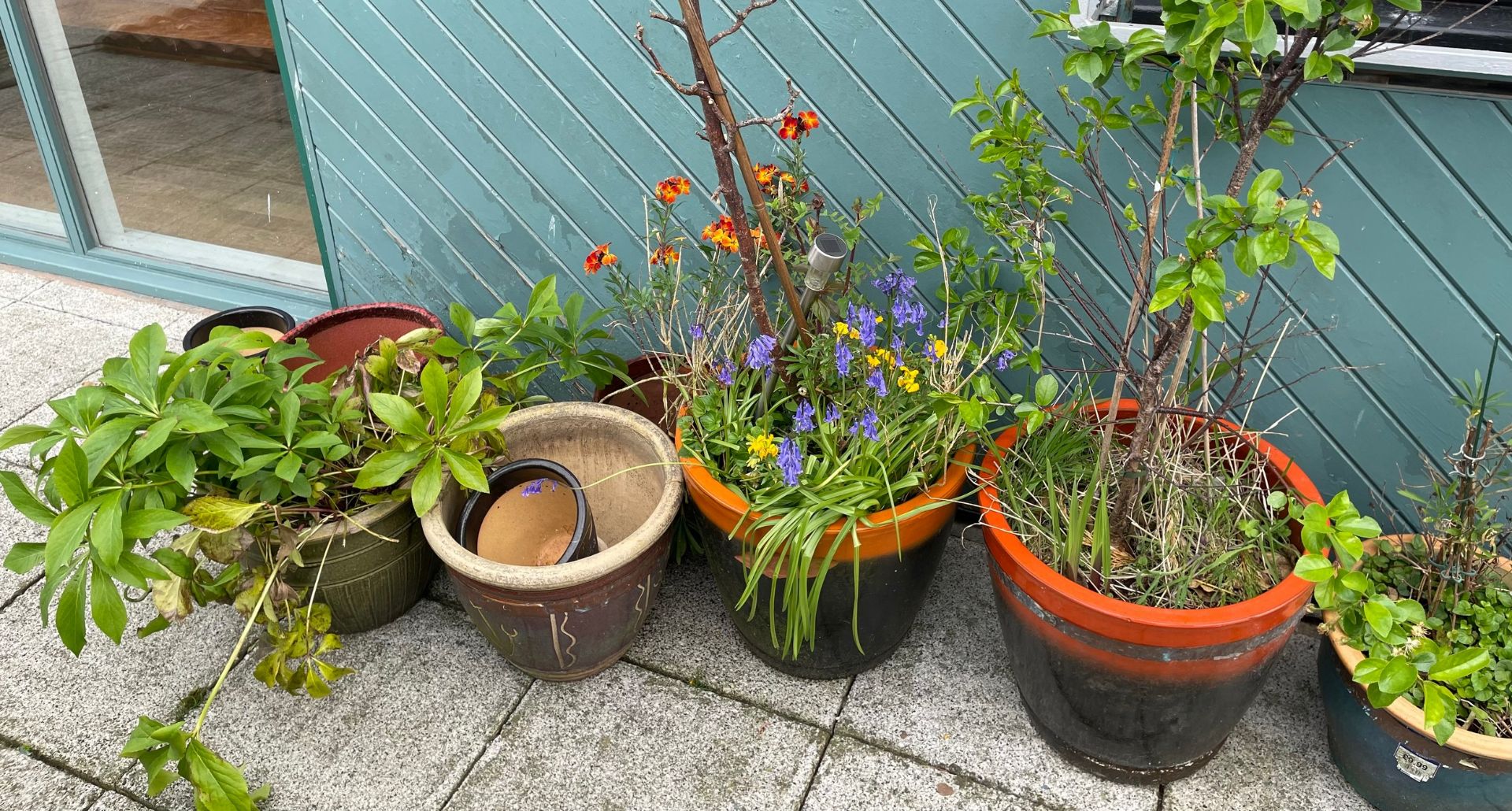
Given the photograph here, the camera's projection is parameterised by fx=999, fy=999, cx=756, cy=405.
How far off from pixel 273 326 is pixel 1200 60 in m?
2.59

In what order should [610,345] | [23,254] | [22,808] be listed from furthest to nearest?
[23,254] < [610,345] < [22,808]

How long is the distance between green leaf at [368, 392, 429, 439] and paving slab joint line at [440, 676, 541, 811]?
67 cm

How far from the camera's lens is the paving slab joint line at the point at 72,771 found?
2004mm

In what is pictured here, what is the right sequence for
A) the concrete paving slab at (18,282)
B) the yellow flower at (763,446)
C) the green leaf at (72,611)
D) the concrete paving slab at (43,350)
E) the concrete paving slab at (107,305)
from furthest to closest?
the concrete paving slab at (18,282) < the concrete paving slab at (107,305) < the concrete paving slab at (43,350) < the yellow flower at (763,446) < the green leaf at (72,611)

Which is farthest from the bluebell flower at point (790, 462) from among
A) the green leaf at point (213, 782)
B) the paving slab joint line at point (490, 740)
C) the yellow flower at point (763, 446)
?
the green leaf at point (213, 782)

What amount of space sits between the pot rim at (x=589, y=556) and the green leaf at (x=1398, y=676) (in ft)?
4.34

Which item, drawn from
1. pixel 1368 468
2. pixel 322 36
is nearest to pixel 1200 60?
pixel 1368 468

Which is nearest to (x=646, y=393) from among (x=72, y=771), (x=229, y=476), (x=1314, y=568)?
(x=229, y=476)

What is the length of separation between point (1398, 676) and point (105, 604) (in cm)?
223

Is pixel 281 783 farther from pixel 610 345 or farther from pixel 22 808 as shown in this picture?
pixel 610 345

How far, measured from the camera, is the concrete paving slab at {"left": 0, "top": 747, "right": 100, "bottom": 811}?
6.55ft

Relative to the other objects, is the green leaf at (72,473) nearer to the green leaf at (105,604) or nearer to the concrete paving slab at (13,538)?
the green leaf at (105,604)

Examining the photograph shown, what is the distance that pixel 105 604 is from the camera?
1.80 meters

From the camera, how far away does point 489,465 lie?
2.32 m
